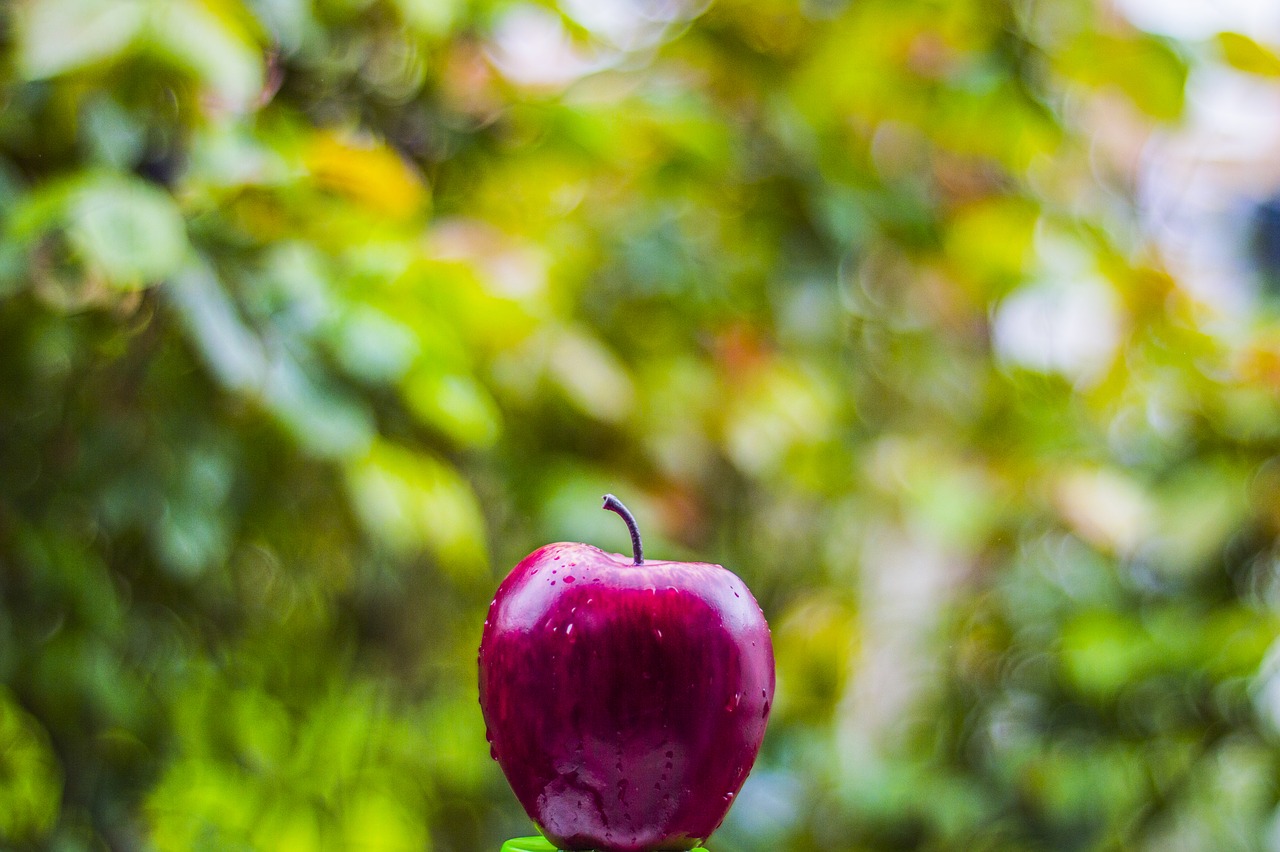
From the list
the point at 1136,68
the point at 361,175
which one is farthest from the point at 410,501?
the point at 1136,68

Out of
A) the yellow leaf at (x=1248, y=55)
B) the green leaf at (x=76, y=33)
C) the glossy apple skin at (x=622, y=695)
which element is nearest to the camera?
the glossy apple skin at (x=622, y=695)

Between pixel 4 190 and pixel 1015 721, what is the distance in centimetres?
195

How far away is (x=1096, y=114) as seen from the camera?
2094 mm

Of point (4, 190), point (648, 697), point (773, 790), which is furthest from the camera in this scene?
point (773, 790)

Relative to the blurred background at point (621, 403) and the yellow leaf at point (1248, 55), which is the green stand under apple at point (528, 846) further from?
the yellow leaf at point (1248, 55)

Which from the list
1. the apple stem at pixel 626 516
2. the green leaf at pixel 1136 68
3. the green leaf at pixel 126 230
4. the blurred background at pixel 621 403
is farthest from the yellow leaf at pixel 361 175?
the green leaf at pixel 1136 68

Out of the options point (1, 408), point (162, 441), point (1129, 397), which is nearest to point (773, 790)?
point (1129, 397)

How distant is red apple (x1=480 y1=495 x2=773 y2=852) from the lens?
42 centimetres

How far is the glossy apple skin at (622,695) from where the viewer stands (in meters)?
0.42

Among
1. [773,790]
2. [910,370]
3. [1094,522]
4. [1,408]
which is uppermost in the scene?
[1,408]

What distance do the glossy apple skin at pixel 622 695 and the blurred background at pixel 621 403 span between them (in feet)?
1.71

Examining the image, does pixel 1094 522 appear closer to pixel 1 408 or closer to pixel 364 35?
pixel 364 35

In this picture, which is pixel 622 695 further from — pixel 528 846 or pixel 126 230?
pixel 126 230

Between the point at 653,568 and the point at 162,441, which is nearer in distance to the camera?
the point at 653,568
